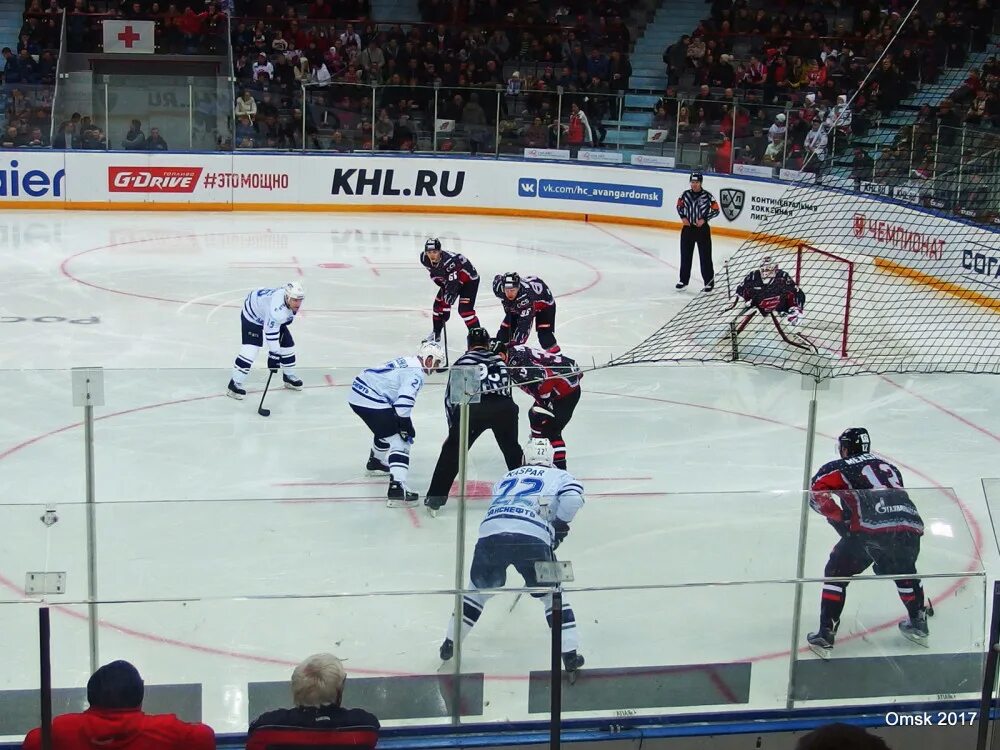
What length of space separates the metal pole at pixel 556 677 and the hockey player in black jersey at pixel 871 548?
920mm

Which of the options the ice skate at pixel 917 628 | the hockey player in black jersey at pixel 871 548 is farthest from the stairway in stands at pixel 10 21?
the ice skate at pixel 917 628

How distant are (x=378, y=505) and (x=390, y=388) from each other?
6.53 feet

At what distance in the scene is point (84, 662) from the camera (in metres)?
4.25

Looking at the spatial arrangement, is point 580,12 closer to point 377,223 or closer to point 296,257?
point 377,223

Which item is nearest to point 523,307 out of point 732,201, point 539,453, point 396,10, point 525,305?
point 525,305

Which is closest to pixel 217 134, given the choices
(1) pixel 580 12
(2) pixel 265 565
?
(1) pixel 580 12

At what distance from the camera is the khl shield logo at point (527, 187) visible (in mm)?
20578

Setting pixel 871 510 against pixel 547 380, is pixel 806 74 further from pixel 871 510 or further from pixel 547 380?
pixel 871 510

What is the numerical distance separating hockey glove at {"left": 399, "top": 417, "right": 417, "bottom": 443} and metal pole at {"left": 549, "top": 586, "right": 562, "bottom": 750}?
3.25m

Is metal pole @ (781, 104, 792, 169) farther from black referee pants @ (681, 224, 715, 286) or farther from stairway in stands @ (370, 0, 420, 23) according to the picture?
stairway in stands @ (370, 0, 420, 23)

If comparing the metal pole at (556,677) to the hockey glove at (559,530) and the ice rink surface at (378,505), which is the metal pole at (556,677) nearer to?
the ice rink surface at (378,505)

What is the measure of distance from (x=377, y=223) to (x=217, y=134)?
2.74 m

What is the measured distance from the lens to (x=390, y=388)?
→ 7.57 metres

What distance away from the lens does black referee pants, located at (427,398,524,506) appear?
6090 mm
